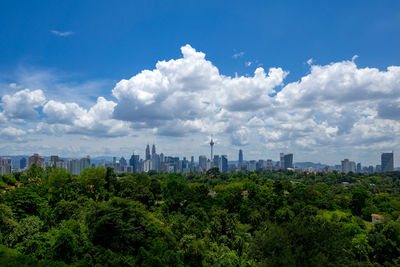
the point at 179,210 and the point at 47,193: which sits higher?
the point at 47,193

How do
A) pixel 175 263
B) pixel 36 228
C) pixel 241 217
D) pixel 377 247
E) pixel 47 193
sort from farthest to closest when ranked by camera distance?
pixel 241 217
pixel 47 193
pixel 377 247
pixel 36 228
pixel 175 263

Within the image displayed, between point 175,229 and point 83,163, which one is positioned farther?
point 83,163

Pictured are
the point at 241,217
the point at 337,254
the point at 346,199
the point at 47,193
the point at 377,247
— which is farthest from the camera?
the point at 346,199

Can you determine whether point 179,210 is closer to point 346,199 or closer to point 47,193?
point 47,193

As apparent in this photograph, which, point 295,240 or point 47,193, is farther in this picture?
point 47,193

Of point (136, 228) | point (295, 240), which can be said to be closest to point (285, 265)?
point (295, 240)

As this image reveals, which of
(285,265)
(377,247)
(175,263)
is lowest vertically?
(377,247)

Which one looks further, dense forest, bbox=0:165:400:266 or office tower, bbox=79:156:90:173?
office tower, bbox=79:156:90:173

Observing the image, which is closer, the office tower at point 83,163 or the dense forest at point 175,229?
the dense forest at point 175,229
